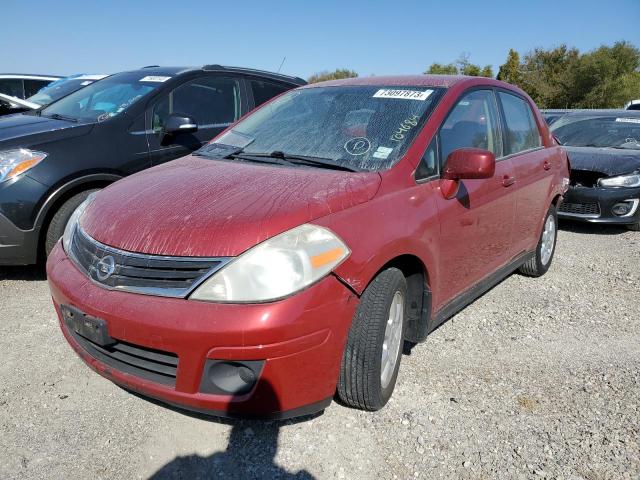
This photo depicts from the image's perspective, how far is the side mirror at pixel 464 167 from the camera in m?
2.67

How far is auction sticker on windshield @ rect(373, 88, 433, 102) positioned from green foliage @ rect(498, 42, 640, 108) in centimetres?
3591

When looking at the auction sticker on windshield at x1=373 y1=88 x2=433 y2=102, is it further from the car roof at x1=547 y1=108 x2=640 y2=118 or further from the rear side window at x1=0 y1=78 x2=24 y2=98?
the rear side window at x1=0 y1=78 x2=24 y2=98

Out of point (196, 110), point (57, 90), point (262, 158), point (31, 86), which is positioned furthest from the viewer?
point (31, 86)

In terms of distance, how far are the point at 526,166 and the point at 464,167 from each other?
131 cm

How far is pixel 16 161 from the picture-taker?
144 inches

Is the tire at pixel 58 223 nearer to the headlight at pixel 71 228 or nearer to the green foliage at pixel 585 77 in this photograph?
the headlight at pixel 71 228

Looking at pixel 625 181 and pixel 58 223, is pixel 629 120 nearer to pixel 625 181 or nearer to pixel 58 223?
pixel 625 181

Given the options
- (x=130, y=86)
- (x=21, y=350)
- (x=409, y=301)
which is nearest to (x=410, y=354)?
(x=409, y=301)

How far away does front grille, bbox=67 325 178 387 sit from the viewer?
6.61ft

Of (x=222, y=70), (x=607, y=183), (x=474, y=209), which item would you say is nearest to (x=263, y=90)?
(x=222, y=70)

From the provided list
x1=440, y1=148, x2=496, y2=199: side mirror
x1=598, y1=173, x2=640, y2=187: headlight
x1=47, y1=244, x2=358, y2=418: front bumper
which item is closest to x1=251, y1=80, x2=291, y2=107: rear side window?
x1=440, y1=148, x2=496, y2=199: side mirror

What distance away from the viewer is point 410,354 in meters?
3.14

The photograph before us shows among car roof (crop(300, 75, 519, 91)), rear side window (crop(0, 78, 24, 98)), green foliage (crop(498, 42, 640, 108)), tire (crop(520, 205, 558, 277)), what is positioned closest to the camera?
car roof (crop(300, 75, 519, 91))

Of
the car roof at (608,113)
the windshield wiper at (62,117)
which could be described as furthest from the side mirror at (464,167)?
the car roof at (608,113)
